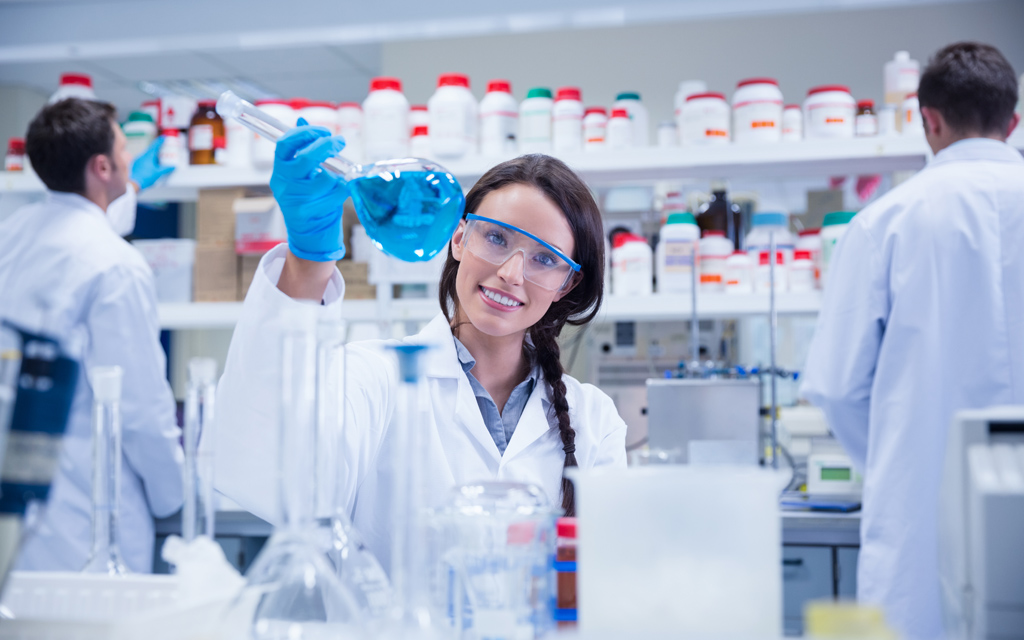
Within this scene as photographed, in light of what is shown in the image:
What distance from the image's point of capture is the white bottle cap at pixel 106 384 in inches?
29.2

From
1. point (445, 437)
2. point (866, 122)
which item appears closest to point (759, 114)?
point (866, 122)

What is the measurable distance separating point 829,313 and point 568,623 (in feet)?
4.45

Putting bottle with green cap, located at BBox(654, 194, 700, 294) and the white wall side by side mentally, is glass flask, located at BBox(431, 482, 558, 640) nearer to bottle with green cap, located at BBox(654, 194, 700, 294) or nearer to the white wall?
bottle with green cap, located at BBox(654, 194, 700, 294)

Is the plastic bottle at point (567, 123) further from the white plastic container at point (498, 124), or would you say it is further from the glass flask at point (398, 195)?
the glass flask at point (398, 195)

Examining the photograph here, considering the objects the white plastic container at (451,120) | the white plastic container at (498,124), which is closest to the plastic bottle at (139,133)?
the white plastic container at (451,120)

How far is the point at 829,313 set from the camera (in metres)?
1.99

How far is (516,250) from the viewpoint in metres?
1.37

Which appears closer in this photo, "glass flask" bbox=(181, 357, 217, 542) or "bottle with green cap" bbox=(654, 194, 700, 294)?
"glass flask" bbox=(181, 357, 217, 542)

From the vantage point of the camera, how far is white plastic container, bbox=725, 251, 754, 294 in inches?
102

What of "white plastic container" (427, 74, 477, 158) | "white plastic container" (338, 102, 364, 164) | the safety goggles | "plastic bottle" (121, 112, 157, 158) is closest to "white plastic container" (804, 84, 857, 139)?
"white plastic container" (427, 74, 477, 158)

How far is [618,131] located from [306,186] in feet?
5.46

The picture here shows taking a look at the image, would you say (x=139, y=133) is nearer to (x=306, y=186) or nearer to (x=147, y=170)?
(x=147, y=170)

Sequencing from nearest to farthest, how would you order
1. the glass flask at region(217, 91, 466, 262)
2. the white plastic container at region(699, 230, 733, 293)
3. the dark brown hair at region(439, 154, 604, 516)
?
the glass flask at region(217, 91, 466, 262), the dark brown hair at region(439, 154, 604, 516), the white plastic container at region(699, 230, 733, 293)

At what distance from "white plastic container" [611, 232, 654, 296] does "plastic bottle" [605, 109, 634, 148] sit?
0.96ft
